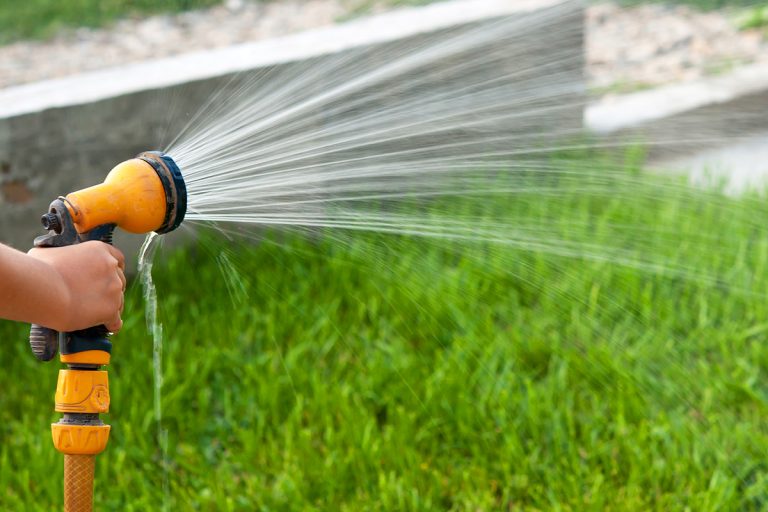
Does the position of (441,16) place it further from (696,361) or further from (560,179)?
(696,361)

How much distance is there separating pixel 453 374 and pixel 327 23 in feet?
12.5

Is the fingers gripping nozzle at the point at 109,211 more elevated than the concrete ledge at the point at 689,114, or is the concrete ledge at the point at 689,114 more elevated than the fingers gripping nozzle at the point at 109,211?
the concrete ledge at the point at 689,114

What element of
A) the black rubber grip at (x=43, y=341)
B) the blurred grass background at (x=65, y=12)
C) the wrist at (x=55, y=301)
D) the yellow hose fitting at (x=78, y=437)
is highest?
the blurred grass background at (x=65, y=12)

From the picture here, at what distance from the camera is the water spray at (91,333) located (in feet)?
4.69

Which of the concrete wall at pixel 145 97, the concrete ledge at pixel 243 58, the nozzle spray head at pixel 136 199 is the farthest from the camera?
the concrete ledge at pixel 243 58

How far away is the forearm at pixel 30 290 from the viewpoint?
1324 mm

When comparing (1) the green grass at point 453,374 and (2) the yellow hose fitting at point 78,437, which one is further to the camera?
(1) the green grass at point 453,374

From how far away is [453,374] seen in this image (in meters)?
2.52

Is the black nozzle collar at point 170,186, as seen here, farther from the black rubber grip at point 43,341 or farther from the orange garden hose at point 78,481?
the orange garden hose at point 78,481

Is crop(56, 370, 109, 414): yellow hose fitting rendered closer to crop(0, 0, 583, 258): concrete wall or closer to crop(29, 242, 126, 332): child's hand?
crop(29, 242, 126, 332): child's hand

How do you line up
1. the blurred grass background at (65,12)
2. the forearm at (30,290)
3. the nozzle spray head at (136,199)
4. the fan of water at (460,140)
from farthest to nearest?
the blurred grass background at (65,12) → the fan of water at (460,140) → the nozzle spray head at (136,199) → the forearm at (30,290)

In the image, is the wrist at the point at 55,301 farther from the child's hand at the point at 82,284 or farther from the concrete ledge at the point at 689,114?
the concrete ledge at the point at 689,114

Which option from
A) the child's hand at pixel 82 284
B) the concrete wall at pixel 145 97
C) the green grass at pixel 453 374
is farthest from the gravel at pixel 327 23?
the child's hand at pixel 82 284

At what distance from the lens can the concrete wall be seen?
3027 mm
